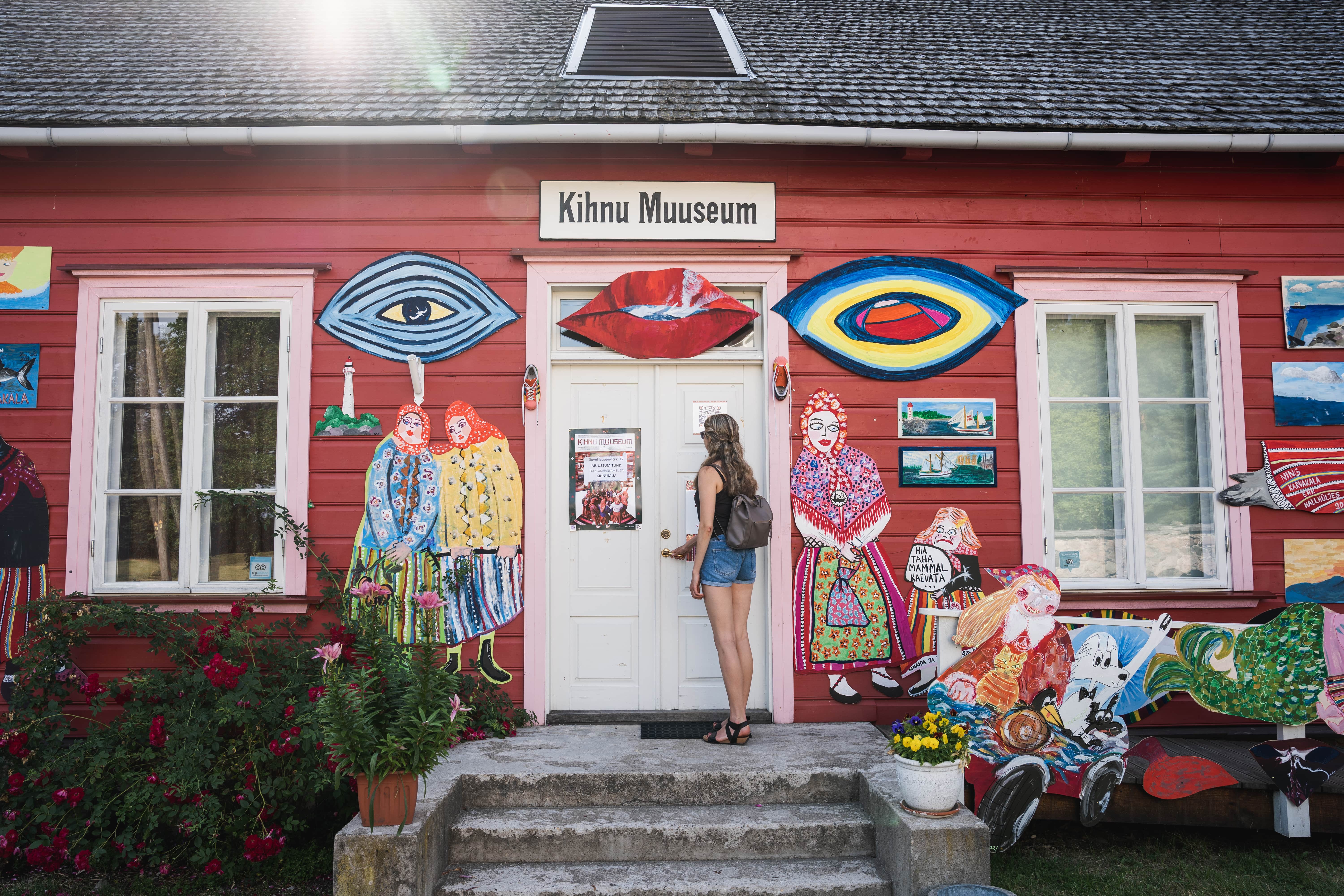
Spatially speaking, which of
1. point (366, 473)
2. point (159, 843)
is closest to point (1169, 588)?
point (366, 473)

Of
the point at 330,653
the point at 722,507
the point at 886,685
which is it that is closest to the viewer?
the point at 330,653

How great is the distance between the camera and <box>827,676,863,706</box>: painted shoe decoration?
190 inches

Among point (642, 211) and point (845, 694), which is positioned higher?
point (642, 211)

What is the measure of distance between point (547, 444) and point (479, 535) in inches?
27.2

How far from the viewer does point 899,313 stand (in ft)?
16.6

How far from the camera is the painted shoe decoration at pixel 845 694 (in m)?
4.83

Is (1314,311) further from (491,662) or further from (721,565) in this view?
(491,662)

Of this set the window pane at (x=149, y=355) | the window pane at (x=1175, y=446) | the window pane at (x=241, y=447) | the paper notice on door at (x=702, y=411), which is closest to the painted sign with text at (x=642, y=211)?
the paper notice on door at (x=702, y=411)

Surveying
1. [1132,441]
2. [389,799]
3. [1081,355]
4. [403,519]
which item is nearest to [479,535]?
[403,519]

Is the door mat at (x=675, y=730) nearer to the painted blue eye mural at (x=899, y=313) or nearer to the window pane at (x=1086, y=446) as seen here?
the painted blue eye mural at (x=899, y=313)

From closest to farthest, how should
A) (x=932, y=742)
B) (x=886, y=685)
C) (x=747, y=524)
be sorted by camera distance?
(x=932, y=742) < (x=747, y=524) < (x=886, y=685)

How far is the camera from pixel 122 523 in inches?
194

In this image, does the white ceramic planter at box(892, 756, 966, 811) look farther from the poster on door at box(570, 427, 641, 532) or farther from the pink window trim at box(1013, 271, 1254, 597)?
the poster on door at box(570, 427, 641, 532)

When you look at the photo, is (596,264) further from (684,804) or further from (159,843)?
(159,843)
